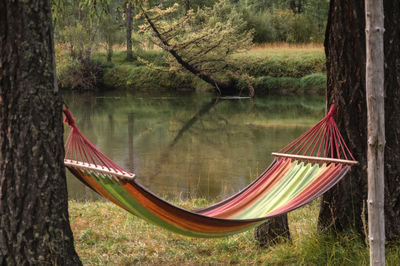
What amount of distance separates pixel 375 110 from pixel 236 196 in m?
1.02

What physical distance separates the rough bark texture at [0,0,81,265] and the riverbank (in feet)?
39.9

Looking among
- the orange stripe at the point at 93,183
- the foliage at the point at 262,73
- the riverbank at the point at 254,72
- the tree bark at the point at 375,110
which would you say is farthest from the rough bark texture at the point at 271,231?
the foliage at the point at 262,73

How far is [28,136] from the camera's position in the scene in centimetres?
181

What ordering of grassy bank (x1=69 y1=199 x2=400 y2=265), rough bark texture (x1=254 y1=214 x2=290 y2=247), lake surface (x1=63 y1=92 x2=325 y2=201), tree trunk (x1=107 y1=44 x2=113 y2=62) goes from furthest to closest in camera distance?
tree trunk (x1=107 y1=44 x2=113 y2=62) → lake surface (x1=63 y1=92 x2=325 y2=201) → rough bark texture (x1=254 y1=214 x2=290 y2=247) → grassy bank (x1=69 y1=199 x2=400 y2=265)

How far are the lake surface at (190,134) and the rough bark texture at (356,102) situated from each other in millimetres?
2400

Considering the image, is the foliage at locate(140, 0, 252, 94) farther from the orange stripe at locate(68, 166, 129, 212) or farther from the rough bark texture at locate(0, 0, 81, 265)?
the rough bark texture at locate(0, 0, 81, 265)

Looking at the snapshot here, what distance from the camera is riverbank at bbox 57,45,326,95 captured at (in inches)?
597

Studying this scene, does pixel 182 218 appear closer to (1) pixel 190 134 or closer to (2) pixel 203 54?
(1) pixel 190 134

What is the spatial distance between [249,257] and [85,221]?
49.5 inches

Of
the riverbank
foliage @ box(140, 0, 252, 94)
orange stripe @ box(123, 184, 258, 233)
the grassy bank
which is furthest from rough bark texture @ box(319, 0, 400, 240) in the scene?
the riverbank

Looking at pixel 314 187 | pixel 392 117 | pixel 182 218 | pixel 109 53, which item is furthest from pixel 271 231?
pixel 109 53

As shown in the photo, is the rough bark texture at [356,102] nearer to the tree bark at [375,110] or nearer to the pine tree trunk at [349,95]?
the pine tree trunk at [349,95]

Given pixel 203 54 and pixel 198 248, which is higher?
pixel 203 54

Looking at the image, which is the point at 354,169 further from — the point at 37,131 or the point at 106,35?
the point at 106,35
